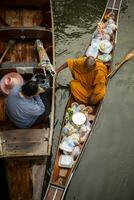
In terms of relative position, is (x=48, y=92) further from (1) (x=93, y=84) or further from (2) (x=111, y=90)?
(2) (x=111, y=90)

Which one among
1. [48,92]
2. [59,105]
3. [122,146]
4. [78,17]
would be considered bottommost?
[122,146]

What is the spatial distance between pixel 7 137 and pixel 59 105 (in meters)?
2.46

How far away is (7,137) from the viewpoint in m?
7.36

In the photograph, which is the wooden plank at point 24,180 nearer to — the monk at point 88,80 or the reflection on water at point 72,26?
the monk at point 88,80

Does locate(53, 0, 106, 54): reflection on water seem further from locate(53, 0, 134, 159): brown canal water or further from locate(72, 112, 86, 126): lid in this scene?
locate(72, 112, 86, 126): lid

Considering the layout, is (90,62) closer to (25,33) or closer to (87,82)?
(87,82)

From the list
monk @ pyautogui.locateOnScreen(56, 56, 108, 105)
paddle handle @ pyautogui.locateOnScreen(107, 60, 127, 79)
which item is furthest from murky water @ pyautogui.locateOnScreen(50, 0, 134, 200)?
monk @ pyautogui.locateOnScreen(56, 56, 108, 105)

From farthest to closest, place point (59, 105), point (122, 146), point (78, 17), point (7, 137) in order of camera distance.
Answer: point (78, 17)
point (59, 105)
point (122, 146)
point (7, 137)

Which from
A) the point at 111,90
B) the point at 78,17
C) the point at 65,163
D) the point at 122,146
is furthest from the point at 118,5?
the point at 65,163

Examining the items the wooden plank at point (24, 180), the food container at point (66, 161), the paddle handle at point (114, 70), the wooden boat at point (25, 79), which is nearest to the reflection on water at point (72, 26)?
the paddle handle at point (114, 70)

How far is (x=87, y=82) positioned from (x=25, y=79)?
4.17 ft

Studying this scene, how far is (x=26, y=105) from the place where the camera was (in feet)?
23.9

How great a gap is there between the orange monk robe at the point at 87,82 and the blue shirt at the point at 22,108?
120 cm

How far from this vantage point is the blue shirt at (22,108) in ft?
23.9
